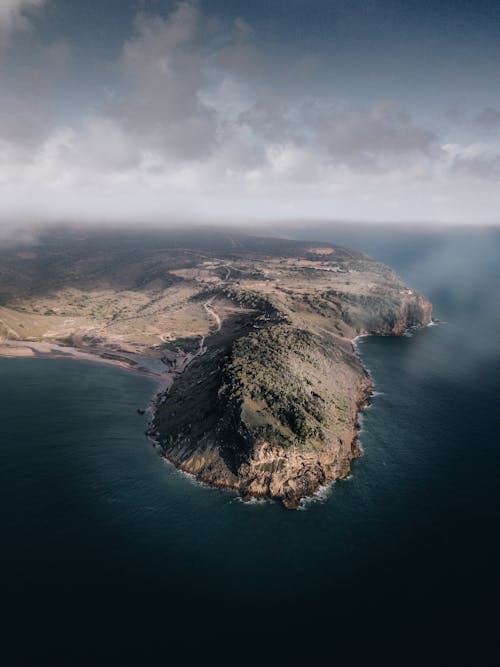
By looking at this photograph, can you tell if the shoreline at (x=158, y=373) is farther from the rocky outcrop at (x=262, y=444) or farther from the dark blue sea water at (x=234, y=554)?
the dark blue sea water at (x=234, y=554)

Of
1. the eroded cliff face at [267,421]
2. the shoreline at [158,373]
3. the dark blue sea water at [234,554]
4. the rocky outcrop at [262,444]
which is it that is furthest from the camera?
the shoreline at [158,373]

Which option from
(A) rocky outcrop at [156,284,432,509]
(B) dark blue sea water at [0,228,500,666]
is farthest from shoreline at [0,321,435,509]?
(B) dark blue sea water at [0,228,500,666]

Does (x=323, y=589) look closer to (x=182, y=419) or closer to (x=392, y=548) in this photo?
(x=392, y=548)

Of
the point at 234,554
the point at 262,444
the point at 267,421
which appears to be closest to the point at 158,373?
the point at 267,421

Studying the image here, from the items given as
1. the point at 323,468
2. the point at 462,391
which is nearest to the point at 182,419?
the point at 323,468

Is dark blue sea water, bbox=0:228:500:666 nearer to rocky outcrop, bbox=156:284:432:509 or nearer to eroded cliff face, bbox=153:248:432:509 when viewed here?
rocky outcrop, bbox=156:284:432:509

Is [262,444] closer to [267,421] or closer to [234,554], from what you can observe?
[267,421]

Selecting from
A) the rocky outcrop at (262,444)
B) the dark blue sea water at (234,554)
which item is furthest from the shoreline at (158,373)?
the dark blue sea water at (234,554)
